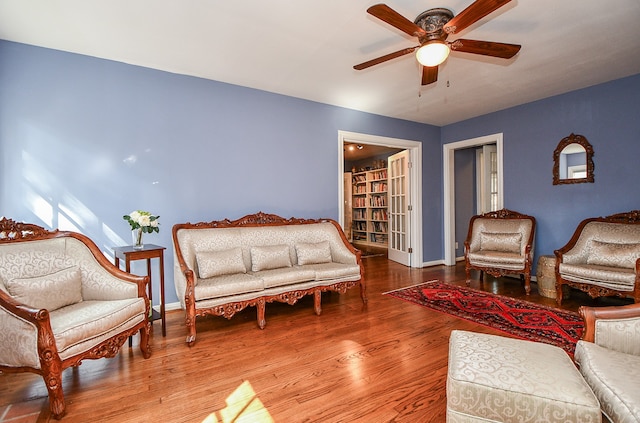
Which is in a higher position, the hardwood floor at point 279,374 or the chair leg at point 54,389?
the chair leg at point 54,389

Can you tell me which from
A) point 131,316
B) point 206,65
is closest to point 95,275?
point 131,316

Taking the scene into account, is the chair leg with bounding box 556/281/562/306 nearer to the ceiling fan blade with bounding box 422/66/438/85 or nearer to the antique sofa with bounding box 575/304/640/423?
the antique sofa with bounding box 575/304/640/423

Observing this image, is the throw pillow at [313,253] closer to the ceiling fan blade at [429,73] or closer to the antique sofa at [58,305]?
the antique sofa at [58,305]

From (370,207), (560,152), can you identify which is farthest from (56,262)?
(370,207)

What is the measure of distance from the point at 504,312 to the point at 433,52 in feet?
8.71

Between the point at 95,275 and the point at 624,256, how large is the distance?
5051 millimetres

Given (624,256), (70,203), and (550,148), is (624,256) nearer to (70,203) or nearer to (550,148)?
(550,148)

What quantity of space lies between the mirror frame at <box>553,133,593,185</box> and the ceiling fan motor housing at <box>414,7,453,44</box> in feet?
9.79

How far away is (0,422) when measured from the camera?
1602mm

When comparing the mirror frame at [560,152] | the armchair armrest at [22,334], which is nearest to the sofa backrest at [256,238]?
the armchair armrest at [22,334]

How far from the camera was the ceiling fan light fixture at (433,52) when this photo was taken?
2.17 meters

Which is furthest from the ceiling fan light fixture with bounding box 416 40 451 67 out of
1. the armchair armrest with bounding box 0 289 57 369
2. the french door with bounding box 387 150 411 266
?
the french door with bounding box 387 150 411 266

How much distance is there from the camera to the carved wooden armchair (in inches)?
157

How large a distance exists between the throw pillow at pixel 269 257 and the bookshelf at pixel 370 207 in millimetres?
4726
